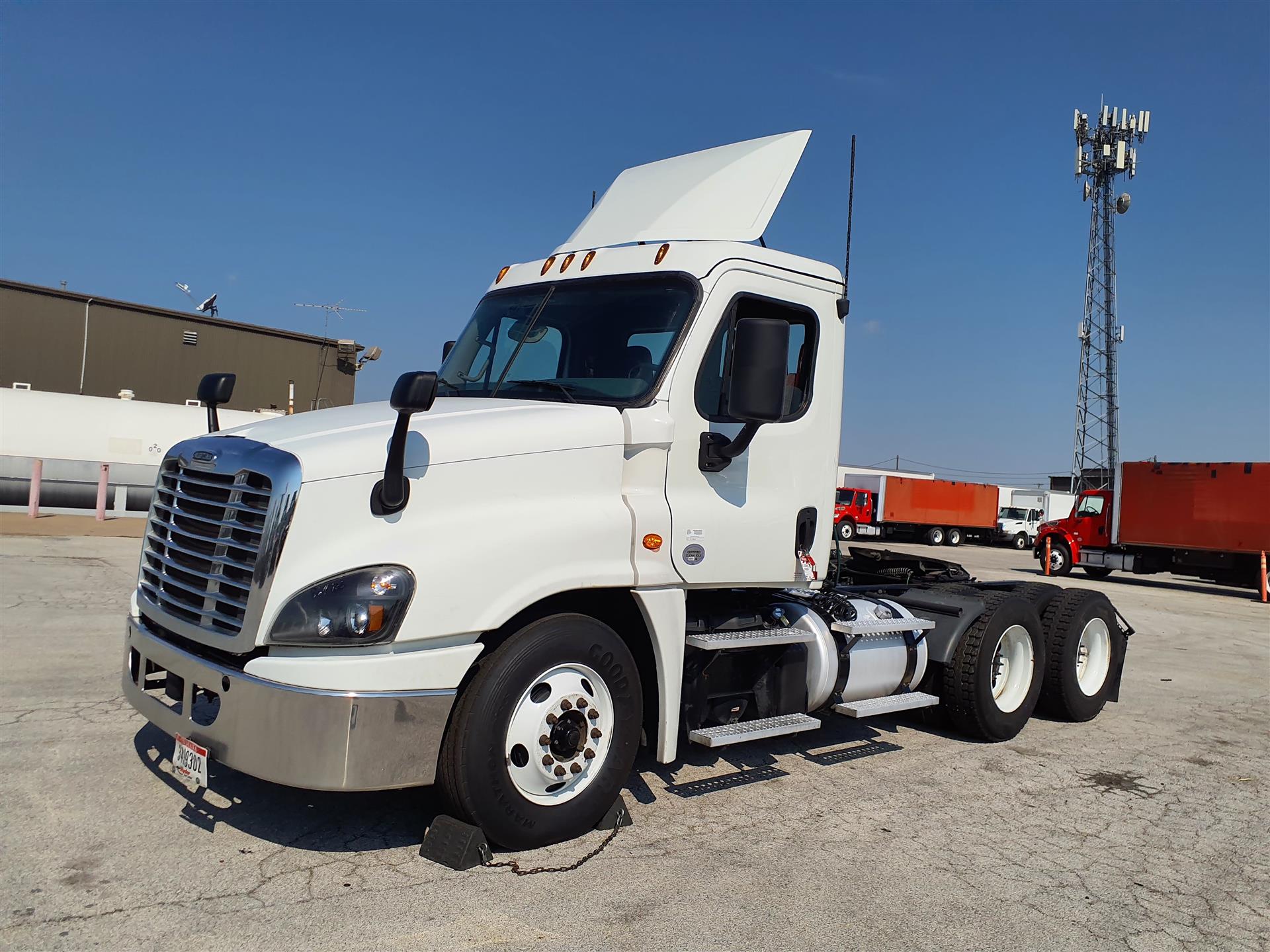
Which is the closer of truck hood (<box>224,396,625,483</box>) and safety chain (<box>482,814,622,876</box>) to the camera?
truck hood (<box>224,396,625,483</box>)

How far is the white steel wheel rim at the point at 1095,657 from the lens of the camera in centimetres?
757

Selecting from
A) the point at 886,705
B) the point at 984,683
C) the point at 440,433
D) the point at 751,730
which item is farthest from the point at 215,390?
the point at 984,683

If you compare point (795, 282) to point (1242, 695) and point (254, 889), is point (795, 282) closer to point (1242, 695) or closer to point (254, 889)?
point (254, 889)

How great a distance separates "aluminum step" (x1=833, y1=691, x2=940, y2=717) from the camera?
18.7ft

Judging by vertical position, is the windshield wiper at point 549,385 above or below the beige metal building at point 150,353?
below

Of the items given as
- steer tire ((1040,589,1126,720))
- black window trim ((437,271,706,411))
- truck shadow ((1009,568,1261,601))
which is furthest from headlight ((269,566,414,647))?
truck shadow ((1009,568,1261,601))

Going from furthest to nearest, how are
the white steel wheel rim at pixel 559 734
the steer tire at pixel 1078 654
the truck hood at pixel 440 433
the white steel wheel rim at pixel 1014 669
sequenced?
1. the steer tire at pixel 1078 654
2. the white steel wheel rim at pixel 1014 669
3. the white steel wheel rim at pixel 559 734
4. the truck hood at pixel 440 433

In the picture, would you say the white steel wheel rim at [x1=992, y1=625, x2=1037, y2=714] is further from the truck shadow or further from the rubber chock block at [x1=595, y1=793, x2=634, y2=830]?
the truck shadow

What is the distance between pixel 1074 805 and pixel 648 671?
104 inches

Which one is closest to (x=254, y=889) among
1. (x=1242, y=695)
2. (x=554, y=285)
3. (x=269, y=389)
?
(x=554, y=285)

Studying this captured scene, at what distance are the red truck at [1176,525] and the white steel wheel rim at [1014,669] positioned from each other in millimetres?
19668

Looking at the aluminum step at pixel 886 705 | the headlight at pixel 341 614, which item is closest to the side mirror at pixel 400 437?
the headlight at pixel 341 614

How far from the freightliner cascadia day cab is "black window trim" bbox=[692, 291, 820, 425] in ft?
0.06

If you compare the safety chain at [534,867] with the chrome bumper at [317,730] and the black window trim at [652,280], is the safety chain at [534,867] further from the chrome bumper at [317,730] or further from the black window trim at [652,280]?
the black window trim at [652,280]
